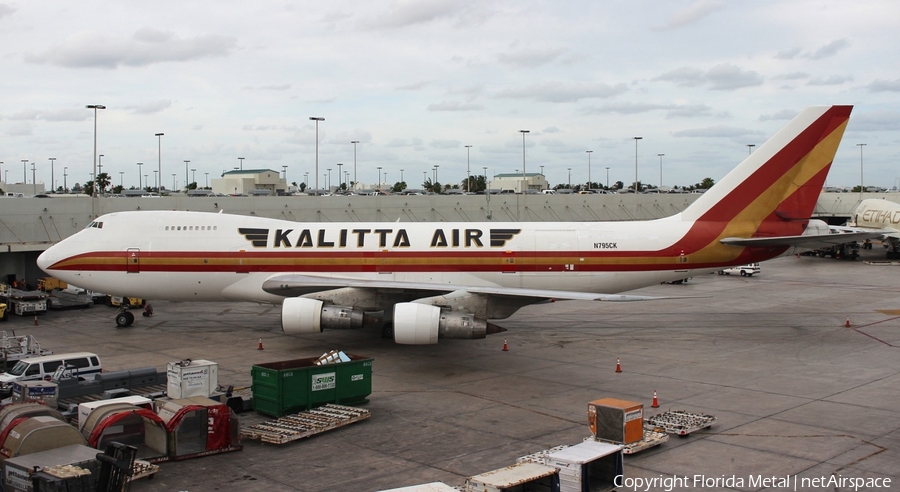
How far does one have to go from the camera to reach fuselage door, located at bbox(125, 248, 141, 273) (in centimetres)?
3212

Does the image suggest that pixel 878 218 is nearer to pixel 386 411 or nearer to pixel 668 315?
pixel 668 315

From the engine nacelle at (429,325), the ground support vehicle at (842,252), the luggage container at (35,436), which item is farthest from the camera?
the ground support vehicle at (842,252)

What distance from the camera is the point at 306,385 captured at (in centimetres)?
2025

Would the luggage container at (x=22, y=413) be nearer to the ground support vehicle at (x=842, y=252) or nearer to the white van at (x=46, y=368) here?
the white van at (x=46, y=368)

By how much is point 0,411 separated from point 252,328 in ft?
59.4

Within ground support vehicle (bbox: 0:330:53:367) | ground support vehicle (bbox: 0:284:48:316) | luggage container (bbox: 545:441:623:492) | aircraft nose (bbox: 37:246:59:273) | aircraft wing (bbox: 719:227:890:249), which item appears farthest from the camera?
ground support vehicle (bbox: 0:284:48:316)

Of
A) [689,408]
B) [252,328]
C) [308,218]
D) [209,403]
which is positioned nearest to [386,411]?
[209,403]

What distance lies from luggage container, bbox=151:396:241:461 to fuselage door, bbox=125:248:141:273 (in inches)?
645

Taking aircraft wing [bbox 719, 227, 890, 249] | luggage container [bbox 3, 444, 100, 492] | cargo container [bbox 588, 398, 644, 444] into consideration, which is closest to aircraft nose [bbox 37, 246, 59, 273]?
luggage container [bbox 3, 444, 100, 492]

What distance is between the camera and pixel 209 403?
1738 cm

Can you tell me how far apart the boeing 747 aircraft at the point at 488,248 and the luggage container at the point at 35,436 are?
15831mm

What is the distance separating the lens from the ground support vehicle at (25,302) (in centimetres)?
3831

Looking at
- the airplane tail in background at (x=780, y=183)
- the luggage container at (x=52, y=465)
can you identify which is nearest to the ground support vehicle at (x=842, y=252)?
the airplane tail in background at (x=780, y=183)

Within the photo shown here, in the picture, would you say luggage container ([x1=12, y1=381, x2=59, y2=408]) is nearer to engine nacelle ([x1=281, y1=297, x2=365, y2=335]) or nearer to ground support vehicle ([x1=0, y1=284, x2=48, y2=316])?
engine nacelle ([x1=281, y1=297, x2=365, y2=335])
